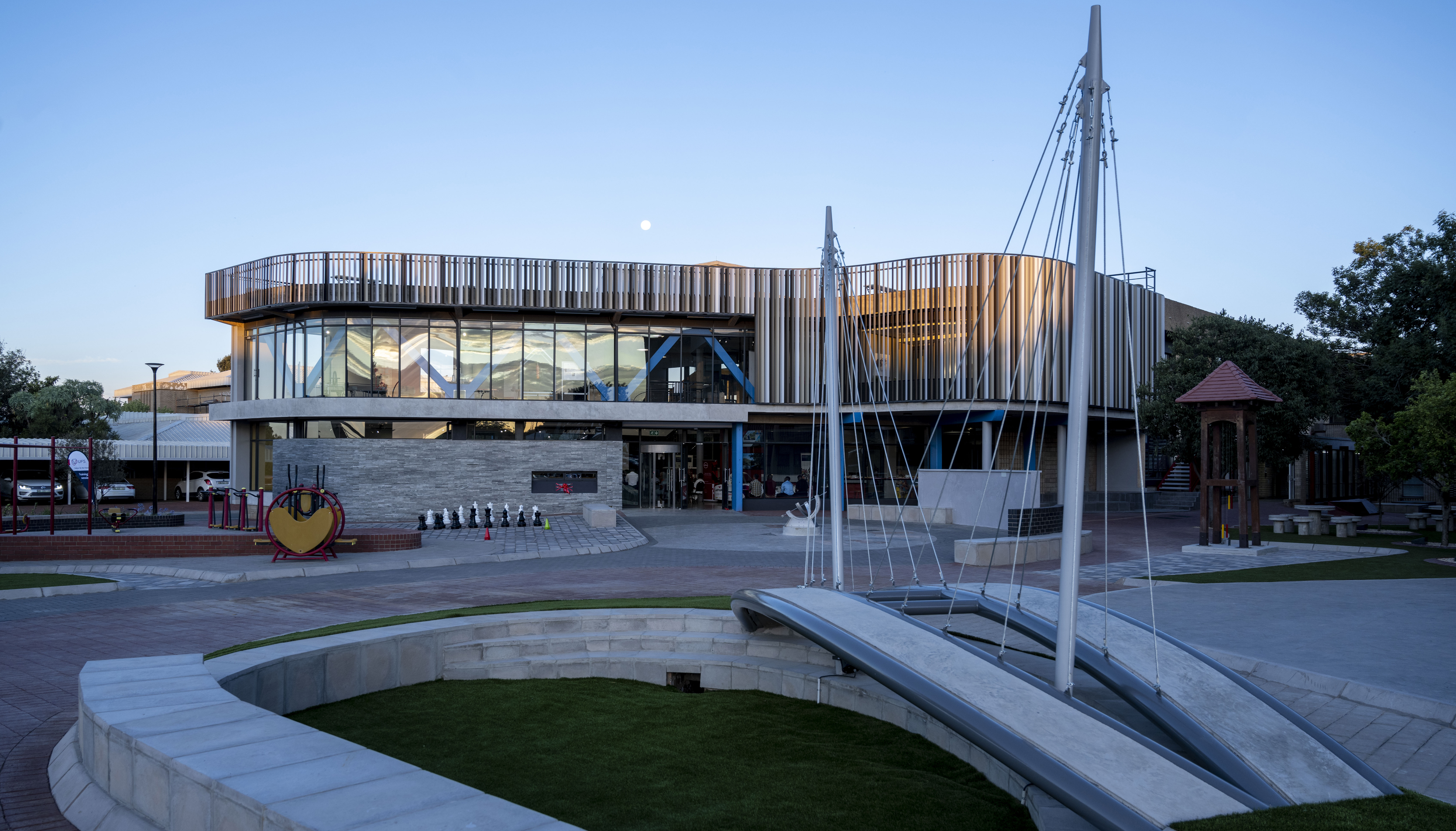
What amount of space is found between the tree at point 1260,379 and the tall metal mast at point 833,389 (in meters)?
23.0

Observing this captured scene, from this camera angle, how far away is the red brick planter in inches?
754

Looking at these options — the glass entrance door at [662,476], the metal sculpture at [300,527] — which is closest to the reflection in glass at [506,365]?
the glass entrance door at [662,476]

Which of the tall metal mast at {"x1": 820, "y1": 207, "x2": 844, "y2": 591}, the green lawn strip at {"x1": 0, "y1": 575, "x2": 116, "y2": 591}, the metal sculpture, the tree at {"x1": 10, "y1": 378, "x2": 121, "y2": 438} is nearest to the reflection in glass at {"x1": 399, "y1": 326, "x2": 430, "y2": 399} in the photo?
the metal sculpture

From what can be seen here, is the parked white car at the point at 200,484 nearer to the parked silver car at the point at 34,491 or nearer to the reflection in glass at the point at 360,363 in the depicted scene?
the parked silver car at the point at 34,491

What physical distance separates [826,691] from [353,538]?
14.5 m

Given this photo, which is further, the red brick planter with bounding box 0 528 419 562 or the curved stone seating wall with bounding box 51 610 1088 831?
the red brick planter with bounding box 0 528 419 562

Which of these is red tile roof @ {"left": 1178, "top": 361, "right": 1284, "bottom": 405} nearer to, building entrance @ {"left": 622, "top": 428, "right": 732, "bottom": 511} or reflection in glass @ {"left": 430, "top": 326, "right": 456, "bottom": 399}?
building entrance @ {"left": 622, "top": 428, "right": 732, "bottom": 511}

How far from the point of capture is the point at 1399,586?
47.4ft

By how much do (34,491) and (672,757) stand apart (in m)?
45.0

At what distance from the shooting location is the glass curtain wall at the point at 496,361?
34.6 metres

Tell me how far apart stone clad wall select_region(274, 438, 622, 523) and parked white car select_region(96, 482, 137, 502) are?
1205cm

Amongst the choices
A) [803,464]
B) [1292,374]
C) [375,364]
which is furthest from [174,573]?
[1292,374]

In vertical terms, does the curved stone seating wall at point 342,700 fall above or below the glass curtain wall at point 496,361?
below

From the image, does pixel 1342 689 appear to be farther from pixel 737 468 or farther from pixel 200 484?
pixel 200 484
